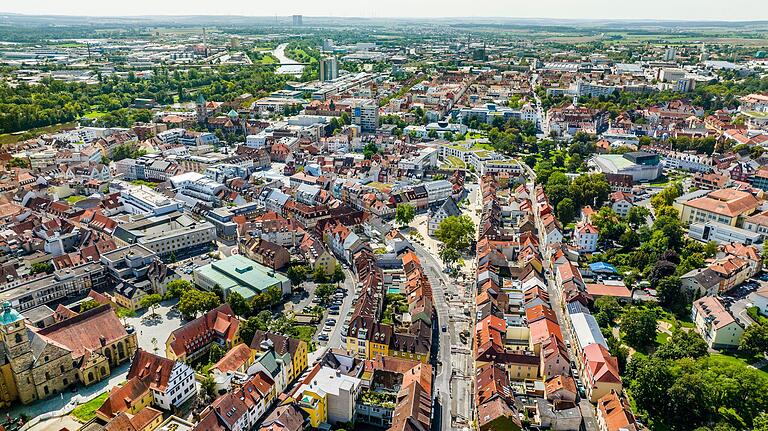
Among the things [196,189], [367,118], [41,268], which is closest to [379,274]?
[41,268]

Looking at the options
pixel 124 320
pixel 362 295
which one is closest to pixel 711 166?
pixel 362 295

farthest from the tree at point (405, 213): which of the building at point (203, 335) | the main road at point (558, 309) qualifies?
the building at point (203, 335)

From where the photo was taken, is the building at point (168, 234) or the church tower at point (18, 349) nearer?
the church tower at point (18, 349)

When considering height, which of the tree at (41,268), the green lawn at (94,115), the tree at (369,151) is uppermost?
the green lawn at (94,115)

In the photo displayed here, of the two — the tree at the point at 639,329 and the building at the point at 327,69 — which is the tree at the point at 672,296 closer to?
the tree at the point at 639,329

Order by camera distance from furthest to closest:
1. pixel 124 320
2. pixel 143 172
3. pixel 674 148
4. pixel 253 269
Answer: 1. pixel 674 148
2. pixel 143 172
3. pixel 253 269
4. pixel 124 320

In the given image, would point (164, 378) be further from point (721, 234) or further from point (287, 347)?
point (721, 234)

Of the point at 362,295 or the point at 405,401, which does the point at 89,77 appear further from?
the point at 405,401
